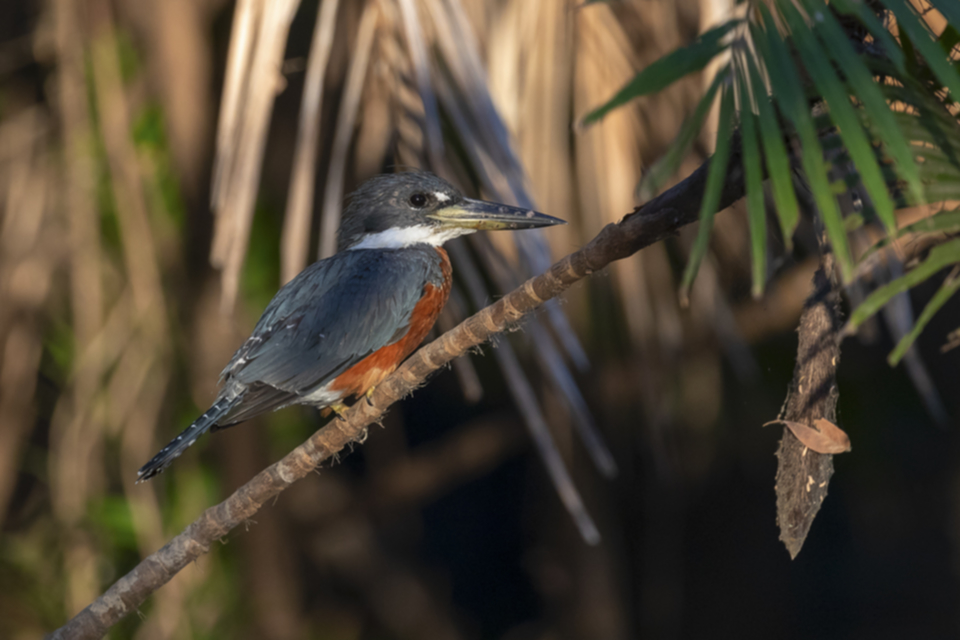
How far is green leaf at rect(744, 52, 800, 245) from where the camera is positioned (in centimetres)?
66

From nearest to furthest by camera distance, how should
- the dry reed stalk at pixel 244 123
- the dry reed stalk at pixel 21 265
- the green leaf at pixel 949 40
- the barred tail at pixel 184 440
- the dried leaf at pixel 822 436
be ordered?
1. the green leaf at pixel 949 40
2. the dried leaf at pixel 822 436
3. the barred tail at pixel 184 440
4. the dry reed stalk at pixel 244 123
5. the dry reed stalk at pixel 21 265

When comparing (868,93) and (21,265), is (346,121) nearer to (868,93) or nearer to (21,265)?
(868,93)

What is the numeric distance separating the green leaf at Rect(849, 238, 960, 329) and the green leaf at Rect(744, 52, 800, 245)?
93 millimetres

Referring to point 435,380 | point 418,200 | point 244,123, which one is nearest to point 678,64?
point 418,200

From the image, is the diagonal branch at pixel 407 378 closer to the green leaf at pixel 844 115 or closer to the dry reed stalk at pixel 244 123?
the green leaf at pixel 844 115

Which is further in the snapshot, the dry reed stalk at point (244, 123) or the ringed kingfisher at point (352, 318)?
the dry reed stalk at point (244, 123)

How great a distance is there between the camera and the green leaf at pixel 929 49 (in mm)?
723

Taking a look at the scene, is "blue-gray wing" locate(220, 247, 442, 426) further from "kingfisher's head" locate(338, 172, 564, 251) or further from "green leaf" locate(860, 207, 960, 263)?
"green leaf" locate(860, 207, 960, 263)

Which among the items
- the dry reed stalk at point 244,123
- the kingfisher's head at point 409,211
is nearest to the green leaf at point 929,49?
the kingfisher's head at point 409,211

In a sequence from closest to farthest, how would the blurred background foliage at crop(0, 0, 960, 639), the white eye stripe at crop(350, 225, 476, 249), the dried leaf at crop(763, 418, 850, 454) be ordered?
the dried leaf at crop(763, 418, 850, 454)
the white eye stripe at crop(350, 225, 476, 249)
the blurred background foliage at crop(0, 0, 960, 639)

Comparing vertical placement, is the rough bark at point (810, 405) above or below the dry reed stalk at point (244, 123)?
below

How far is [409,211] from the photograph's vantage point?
2.16 m

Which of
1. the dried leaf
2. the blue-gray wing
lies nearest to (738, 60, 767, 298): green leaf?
the dried leaf

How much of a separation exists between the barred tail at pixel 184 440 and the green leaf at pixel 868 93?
54.0 inches
